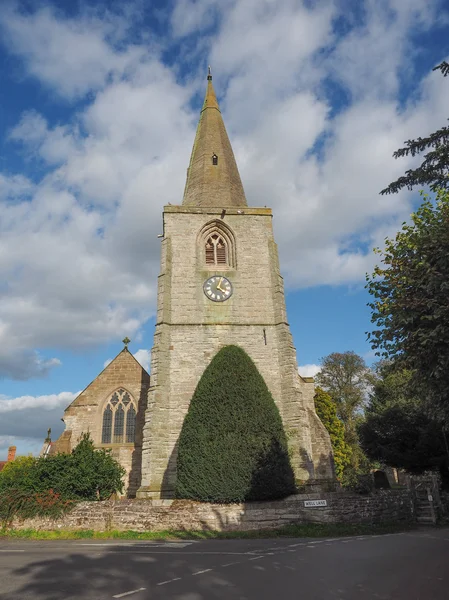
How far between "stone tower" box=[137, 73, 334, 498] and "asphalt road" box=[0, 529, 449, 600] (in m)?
6.56

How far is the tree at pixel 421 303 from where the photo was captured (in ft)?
32.8

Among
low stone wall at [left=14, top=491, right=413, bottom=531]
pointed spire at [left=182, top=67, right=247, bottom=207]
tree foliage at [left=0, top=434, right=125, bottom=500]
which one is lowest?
low stone wall at [left=14, top=491, right=413, bottom=531]

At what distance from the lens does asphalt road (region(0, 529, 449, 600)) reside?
639 centimetres

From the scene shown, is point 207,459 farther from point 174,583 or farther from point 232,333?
point 174,583

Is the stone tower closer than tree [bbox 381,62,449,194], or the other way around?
tree [bbox 381,62,449,194]

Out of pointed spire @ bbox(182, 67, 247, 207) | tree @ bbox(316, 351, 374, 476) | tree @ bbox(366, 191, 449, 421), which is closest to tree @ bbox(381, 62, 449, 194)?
tree @ bbox(366, 191, 449, 421)

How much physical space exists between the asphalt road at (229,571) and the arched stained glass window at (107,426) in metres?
10.5

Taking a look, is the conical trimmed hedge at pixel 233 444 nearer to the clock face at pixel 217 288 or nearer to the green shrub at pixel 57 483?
the green shrub at pixel 57 483

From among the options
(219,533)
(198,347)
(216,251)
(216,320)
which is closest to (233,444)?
(219,533)

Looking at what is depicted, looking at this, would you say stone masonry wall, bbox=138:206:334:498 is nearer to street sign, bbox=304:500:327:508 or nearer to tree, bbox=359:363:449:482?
street sign, bbox=304:500:327:508

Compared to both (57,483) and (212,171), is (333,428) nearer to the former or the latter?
(212,171)

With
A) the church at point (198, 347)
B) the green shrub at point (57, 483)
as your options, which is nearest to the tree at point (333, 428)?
the church at point (198, 347)

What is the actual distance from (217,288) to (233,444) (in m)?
8.74

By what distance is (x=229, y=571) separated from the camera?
7961 mm
